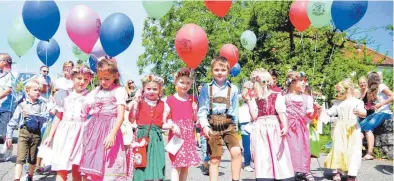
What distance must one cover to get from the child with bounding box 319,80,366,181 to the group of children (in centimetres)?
3

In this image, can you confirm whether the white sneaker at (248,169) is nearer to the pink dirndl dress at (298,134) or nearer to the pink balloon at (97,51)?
the pink dirndl dress at (298,134)

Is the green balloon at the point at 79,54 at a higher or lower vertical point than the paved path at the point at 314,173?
higher

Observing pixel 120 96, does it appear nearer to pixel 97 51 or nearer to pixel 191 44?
pixel 191 44

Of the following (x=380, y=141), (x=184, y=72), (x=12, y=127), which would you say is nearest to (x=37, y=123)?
(x=12, y=127)

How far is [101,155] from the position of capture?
4512 millimetres

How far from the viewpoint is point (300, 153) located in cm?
582

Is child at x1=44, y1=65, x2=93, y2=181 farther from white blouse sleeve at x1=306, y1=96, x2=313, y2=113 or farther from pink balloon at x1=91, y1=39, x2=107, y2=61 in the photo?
white blouse sleeve at x1=306, y1=96, x2=313, y2=113

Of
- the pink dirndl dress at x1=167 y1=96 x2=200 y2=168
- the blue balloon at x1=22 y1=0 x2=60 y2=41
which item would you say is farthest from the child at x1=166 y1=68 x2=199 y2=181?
the blue balloon at x1=22 y1=0 x2=60 y2=41

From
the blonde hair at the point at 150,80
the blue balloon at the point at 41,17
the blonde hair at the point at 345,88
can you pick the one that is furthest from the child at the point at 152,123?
the blonde hair at the point at 345,88

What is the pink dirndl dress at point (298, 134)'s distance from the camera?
229 inches

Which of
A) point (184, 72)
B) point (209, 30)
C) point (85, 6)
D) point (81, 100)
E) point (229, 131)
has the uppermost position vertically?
point (209, 30)

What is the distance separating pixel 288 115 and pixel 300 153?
1.83 feet

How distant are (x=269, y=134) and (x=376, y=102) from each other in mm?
3966

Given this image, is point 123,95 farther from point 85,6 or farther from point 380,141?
point 380,141
